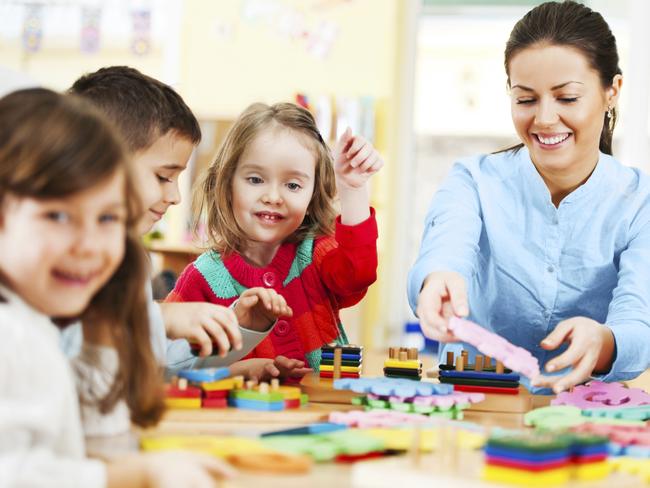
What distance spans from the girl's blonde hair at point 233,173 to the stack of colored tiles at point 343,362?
16.5 inches

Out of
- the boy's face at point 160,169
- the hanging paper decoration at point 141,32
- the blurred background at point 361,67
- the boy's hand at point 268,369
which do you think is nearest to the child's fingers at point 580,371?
the boy's hand at point 268,369

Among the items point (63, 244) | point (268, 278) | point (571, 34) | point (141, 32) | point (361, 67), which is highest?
point (141, 32)

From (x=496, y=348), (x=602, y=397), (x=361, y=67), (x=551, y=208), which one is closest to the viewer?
(x=496, y=348)

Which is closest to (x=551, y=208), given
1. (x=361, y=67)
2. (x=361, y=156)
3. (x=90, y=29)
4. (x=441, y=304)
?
(x=361, y=156)

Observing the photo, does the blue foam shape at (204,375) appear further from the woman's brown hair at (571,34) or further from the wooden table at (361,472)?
the woman's brown hair at (571,34)

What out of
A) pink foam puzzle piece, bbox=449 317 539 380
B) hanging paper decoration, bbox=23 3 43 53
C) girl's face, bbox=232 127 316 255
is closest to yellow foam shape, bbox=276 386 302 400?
pink foam puzzle piece, bbox=449 317 539 380

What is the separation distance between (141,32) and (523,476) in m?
5.12

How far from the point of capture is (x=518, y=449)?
771 mm

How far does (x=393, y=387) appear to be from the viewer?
1.17 meters

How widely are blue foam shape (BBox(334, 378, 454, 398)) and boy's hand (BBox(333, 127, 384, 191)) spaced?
→ 47 centimetres

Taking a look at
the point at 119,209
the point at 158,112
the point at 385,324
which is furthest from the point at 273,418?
the point at 385,324

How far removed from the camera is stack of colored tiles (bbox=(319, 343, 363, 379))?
4.57ft

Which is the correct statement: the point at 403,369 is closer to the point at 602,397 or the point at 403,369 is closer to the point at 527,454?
the point at 602,397

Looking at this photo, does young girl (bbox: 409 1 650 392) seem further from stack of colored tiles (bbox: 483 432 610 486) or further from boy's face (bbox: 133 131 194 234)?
stack of colored tiles (bbox: 483 432 610 486)
